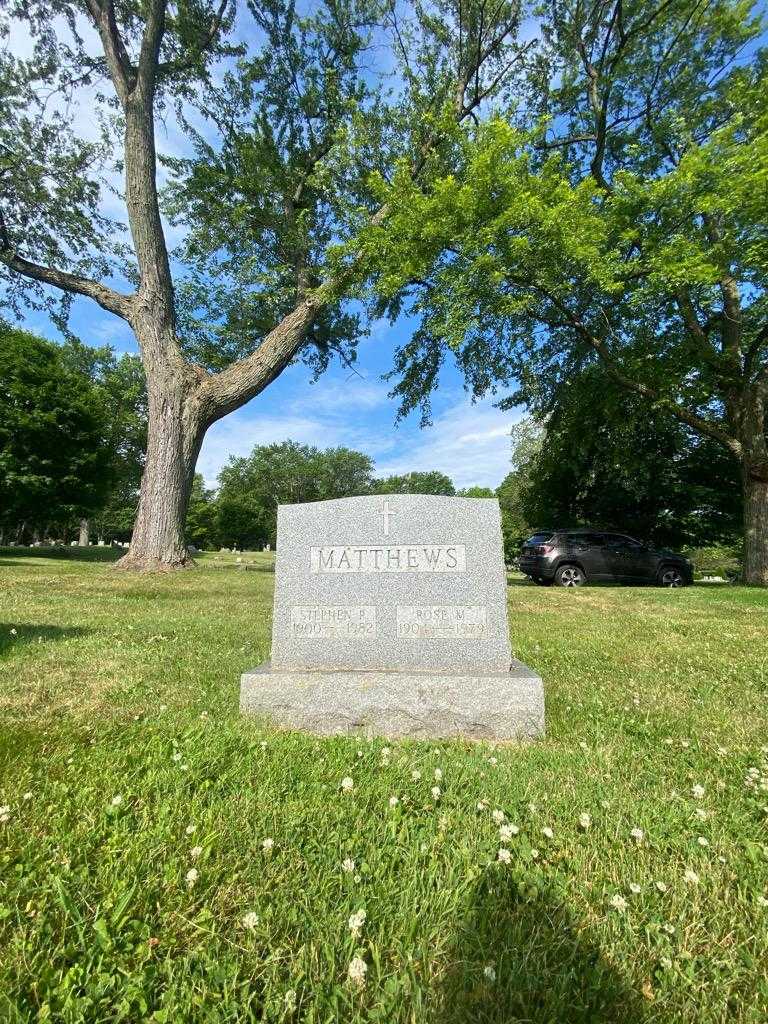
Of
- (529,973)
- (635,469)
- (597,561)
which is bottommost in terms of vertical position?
(529,973)

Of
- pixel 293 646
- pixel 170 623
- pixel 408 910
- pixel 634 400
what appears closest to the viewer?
pixel 408 910

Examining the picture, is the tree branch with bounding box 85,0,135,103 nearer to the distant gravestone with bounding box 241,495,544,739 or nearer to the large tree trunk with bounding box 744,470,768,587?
the distant gravestone with bounding box 241,495,544,739

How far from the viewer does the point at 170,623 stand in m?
6.45

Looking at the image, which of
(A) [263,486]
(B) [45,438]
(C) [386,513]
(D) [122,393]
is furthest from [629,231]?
(A) [263,486]

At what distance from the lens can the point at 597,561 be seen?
599 inches

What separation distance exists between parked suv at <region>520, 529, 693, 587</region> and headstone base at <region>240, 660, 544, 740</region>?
1282 centimetres

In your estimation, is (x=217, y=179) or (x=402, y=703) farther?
(x=217, y=179)

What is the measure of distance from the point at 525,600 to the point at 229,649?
7184 millimetres

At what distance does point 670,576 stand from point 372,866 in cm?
1712


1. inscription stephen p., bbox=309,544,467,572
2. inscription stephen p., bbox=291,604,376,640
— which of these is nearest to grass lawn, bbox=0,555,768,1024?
inscription stephen p., bbox=291,604,376,640

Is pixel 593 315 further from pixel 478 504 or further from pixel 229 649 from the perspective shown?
pixel 229 649

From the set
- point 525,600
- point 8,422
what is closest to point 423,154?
point 525,600

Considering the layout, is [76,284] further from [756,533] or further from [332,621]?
[756,533]

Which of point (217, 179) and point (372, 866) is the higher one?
point (217, 179)
